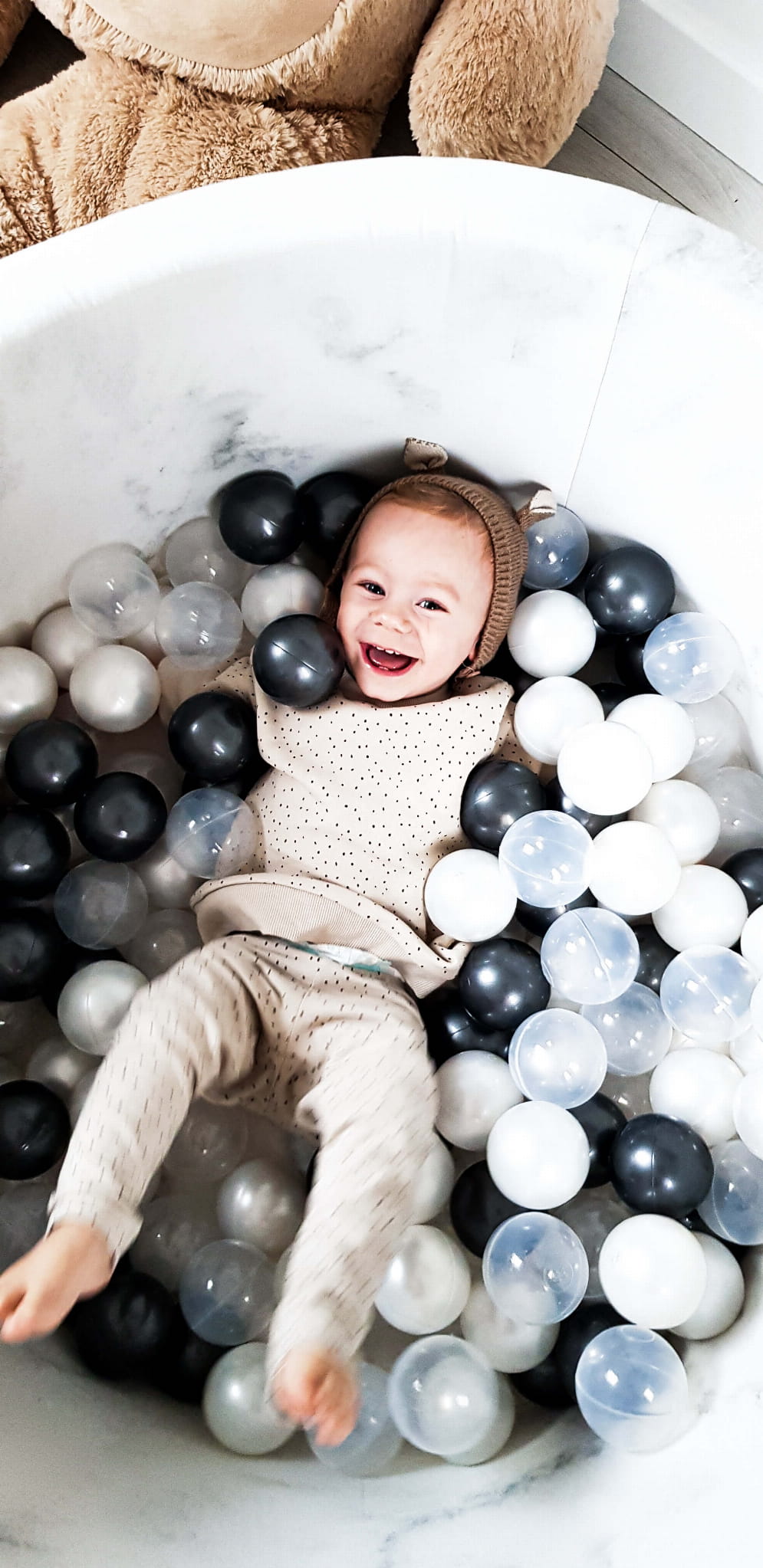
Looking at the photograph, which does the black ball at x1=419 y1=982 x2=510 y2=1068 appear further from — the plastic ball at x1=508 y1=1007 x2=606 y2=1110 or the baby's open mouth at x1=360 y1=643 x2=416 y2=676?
the baby's open mouth at x1=360 y1=643 x2=416 y2=676

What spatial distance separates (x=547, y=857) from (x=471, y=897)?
84mm

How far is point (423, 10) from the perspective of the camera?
1.20 meters

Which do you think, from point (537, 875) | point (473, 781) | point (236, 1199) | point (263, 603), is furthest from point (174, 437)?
point (236, 1199)

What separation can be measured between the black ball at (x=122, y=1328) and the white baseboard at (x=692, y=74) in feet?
4.97

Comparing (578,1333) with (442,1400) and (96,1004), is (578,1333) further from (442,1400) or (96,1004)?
(96,1004)

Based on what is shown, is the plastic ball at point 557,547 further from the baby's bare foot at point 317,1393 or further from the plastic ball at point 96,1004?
the baby's bare foot at point 317,1393

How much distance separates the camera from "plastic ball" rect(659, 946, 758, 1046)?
3.56 ft

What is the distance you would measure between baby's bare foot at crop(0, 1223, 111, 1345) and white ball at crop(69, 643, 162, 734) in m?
0.53

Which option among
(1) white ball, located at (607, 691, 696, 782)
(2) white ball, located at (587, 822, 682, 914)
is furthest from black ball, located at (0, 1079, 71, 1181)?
(1) white ball, located at (607, 691, 696, 782)

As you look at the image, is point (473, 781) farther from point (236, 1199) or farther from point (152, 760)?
point (236, 1199)

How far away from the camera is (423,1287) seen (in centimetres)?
103

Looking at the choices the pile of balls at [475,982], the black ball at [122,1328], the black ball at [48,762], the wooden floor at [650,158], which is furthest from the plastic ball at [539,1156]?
the wooden floor at [650,158]

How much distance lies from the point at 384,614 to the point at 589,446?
282mm

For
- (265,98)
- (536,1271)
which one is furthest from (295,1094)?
(265,98)
